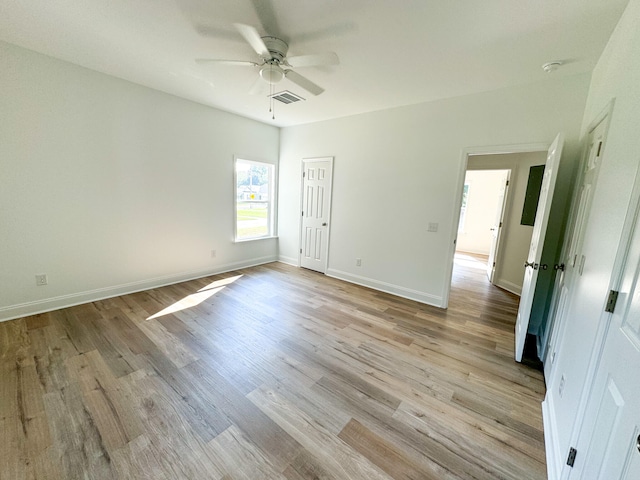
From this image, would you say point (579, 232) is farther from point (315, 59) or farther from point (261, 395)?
point (261, 395)

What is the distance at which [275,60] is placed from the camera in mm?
2182

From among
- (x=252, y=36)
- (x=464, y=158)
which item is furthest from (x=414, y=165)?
(x=252, y=36)

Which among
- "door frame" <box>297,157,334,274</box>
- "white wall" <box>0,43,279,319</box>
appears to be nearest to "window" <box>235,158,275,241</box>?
"white wall" <box>0,43,279,319</box>

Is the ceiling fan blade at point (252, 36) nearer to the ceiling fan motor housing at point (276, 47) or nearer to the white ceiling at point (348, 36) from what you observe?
the ceiling fan motor housing at point (276, 47)

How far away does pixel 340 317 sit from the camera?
3.07 meters

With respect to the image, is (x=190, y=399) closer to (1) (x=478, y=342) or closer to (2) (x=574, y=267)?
(1) (x=478, y=342)

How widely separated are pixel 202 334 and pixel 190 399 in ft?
2.84

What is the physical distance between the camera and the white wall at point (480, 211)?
22.7 feet

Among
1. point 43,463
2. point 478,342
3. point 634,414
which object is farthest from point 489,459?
point 43,463

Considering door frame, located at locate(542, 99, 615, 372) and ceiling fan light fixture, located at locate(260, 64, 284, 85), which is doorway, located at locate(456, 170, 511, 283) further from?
ceiling fan light fixture, located at locate(260, 64, 284, 85)

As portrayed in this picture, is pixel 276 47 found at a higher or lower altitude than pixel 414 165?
higher

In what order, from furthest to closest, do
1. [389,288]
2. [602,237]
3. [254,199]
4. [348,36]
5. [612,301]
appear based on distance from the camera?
[254,199] → [389,288] → [348,36] → [602,237] → [612,301]

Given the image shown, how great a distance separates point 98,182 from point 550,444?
469cm

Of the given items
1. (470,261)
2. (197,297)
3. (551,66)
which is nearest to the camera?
(551,66)
